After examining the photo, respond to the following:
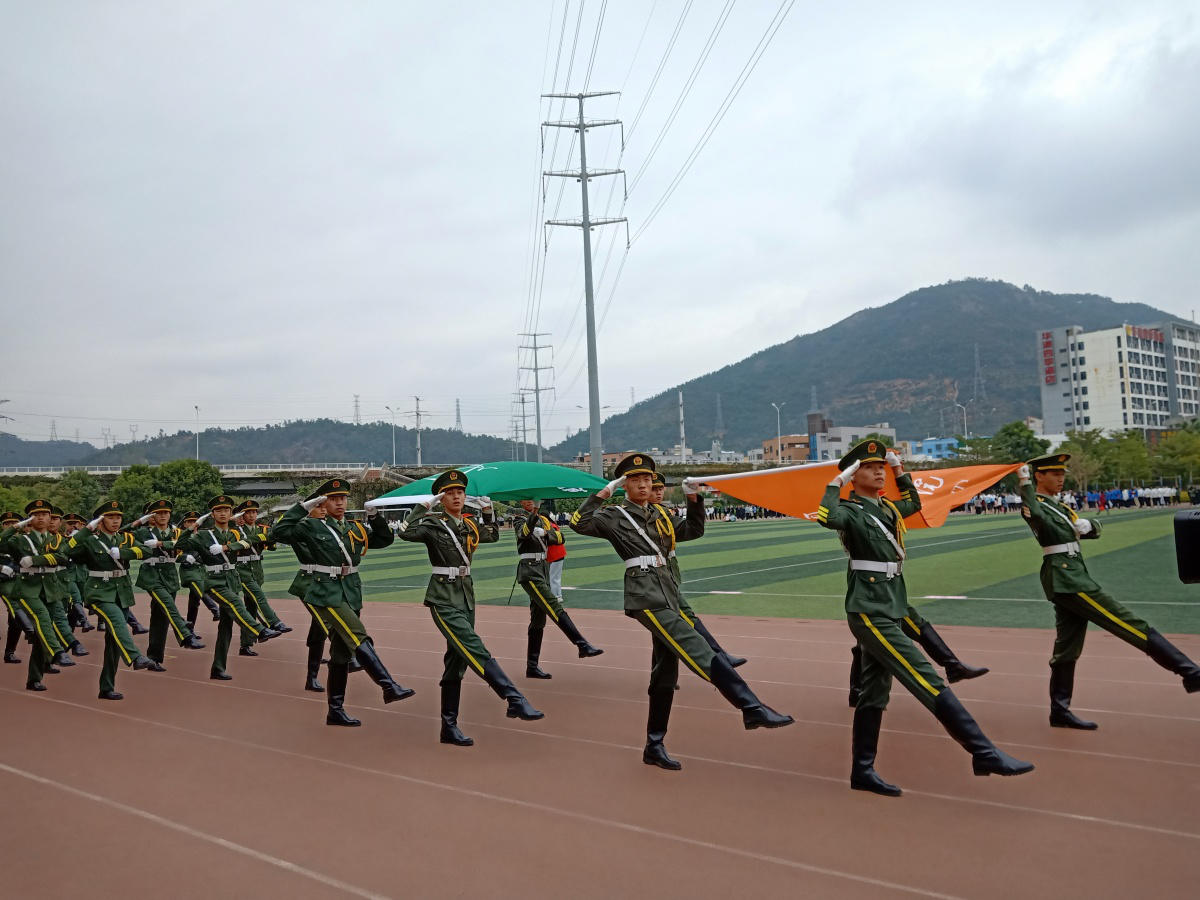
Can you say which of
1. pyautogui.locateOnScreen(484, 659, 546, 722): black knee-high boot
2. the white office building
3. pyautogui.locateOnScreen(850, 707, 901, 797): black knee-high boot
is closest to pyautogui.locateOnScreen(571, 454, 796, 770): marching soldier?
pyautogui.locateOnScreen(850, 707, 901, 797): black knee-high boot

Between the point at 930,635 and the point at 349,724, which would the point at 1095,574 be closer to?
the point at 930,635

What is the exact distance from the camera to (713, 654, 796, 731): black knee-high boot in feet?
18.6

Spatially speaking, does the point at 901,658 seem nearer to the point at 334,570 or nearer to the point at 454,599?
the point at 454,599

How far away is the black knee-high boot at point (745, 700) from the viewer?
18.6 feet

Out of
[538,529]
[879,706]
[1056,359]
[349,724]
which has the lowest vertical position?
[349,724]

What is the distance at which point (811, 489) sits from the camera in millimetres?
7777

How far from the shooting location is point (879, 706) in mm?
5551

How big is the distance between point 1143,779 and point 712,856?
275 cm

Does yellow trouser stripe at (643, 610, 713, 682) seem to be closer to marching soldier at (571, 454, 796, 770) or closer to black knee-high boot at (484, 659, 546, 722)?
marching soldier at (571, 454, 796, 770)

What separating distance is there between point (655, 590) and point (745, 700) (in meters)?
0.97

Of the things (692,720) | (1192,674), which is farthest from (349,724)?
(1192,674)

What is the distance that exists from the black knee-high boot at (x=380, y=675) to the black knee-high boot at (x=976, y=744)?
13.0 feet

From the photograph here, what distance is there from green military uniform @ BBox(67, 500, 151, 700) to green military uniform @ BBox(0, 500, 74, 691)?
447 mm

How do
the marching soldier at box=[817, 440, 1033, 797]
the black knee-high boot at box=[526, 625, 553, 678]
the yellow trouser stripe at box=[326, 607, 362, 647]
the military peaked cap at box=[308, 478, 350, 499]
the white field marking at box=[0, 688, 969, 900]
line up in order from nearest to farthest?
the white field marking at box=[0, 688, 969, 900] → the marching soldier at box=[817, 440, 1033, 797] → the yellow trouser stripe at box=[326, 607, 362, 647] → the military peaked cap at box=[308, 478, 350, 499] → the black knee-high boot at box=[526, 625, 553, 678]
